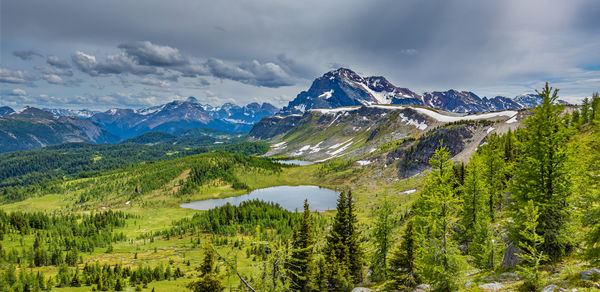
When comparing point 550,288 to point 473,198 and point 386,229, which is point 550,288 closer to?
point 386,229

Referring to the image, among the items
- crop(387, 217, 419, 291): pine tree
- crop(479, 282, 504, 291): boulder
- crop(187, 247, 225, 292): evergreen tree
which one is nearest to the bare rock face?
crop(479, 282, 504, 291): boulder

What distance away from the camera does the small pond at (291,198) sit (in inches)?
5881

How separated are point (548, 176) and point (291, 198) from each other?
155 meters

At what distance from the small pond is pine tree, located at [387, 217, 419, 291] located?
107 m

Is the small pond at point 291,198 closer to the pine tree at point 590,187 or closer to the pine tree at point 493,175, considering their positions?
the pine tree at point 493,175

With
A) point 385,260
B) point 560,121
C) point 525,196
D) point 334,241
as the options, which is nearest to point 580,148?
point 560,121

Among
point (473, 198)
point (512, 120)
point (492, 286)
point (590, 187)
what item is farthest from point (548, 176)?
point (512, 120)

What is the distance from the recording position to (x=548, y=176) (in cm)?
2186

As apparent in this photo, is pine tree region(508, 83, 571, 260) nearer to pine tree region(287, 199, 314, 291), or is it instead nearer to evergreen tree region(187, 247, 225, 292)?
pine tree region(287, 199, 314, 291)

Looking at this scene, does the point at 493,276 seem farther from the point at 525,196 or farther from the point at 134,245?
the point at 134,245

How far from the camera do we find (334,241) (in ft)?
126

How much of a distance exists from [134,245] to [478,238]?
124901 mm

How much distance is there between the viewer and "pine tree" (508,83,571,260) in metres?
21.0

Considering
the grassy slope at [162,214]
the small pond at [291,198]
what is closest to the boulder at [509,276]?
the grassy slope at [162,214]
